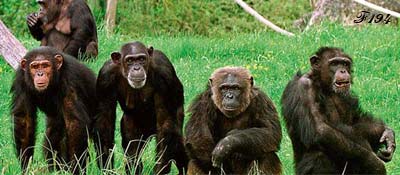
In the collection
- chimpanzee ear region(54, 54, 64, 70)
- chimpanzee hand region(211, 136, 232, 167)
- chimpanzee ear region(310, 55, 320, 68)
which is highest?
chimpanzee ear region(310, 55, 320, 68)

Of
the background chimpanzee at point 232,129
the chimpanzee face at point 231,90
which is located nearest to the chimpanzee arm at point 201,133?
the background chimpanzee at point 232,129

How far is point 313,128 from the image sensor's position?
25.3ft

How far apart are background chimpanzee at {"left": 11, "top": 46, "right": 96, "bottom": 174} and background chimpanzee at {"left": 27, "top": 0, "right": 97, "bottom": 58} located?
4.67 meters

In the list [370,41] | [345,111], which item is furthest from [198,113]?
[370,41]

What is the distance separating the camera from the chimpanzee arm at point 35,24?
44.3ft

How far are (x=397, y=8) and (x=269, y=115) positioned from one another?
7.56 m

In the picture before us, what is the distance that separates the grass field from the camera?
1088 cm

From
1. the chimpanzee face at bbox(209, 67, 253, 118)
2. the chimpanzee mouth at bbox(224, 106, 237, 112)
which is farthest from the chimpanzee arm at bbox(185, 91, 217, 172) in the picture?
the chimpanzee mouth at bbox(224, 106, 237, 112)

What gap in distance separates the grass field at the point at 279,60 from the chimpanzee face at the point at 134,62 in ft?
4.63

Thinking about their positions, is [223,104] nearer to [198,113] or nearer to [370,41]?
[198,113]

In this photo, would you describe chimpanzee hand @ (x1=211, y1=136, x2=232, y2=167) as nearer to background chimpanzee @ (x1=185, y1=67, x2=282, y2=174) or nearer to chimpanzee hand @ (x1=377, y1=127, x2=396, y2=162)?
background chimpanzee @ (x1=185, y1=67, x2=282, y2=174)

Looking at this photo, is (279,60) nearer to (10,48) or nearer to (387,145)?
(10,48)

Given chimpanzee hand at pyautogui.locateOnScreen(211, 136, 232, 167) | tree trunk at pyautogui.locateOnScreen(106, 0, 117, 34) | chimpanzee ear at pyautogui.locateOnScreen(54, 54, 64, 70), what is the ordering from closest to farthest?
chimpanzee hand at pyautogui.locateOnScreen(211, 136, 232, 167)
chimpanzee ear at pyautogui.locateOnScreen(54, 54, 64, 70)
tree trunk at pyautogui.locateOnScreen(106, 0, 117, 34)

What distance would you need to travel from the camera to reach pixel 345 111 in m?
8.02
